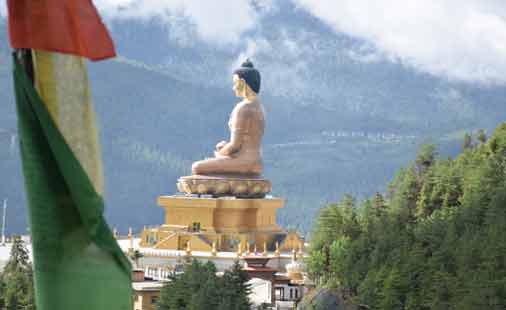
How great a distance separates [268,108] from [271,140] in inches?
131

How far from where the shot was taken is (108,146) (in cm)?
7919

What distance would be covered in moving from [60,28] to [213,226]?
77.0ft

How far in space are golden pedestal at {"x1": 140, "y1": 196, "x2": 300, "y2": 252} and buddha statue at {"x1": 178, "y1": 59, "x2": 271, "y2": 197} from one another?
38 cm

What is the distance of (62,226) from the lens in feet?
11.1

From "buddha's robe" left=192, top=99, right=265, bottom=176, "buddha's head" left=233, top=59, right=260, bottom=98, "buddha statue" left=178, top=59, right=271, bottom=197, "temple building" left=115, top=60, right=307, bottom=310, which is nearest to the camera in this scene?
"temple building" left=115, top=60, right=307, bottom=310

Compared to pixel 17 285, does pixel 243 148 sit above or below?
above

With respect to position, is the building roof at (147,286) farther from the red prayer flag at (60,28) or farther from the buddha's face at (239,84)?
the red prayer flag at (60,28)

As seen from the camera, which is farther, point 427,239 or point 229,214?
point 229,214

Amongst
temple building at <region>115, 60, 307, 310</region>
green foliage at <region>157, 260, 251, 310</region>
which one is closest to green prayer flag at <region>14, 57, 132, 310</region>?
green foliage at <region>157, 260, 251, 310</region>

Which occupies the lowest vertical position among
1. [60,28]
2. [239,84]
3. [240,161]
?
[60,28]

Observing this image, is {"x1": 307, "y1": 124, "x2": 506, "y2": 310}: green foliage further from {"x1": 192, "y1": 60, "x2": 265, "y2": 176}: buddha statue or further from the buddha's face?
the buddha's face

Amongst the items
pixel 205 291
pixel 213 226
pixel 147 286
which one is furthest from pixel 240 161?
pixel 205 291

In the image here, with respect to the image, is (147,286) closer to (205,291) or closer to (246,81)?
(205,291)

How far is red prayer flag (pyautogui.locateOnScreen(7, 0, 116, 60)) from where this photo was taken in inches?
133
